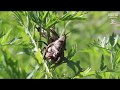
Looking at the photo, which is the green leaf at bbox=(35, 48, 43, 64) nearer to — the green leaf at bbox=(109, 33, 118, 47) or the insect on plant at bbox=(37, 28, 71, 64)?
the insect on plant at bbox=(37, 28, 71, 64)

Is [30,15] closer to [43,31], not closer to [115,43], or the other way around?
[43,31]

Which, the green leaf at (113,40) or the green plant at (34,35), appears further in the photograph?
the green leaf at (113,40)

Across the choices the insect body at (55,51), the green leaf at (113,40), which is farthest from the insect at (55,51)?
the green leaf at (113,40)

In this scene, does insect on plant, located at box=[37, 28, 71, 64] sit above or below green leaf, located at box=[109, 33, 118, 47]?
above

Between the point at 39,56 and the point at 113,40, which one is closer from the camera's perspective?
the point at 39,56

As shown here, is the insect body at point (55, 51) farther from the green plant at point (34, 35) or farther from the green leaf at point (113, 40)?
the green leaf at point (113, 40)

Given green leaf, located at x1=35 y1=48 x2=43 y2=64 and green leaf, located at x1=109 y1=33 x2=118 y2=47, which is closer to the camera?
green leaf, located at x1=35 y1=48 x2=43 y2=64

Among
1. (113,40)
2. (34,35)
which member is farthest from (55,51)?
(113,40)

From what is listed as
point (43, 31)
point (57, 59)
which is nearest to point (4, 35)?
point (43, 31)

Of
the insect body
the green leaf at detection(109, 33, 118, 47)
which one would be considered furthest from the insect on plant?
the green leaf at detection(109, 33, 118, 47)

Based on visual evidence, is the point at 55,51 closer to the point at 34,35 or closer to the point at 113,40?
the point at 34,35

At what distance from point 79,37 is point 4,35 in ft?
6.24

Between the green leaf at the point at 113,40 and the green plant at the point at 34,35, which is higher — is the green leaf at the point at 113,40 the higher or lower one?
the lower one
